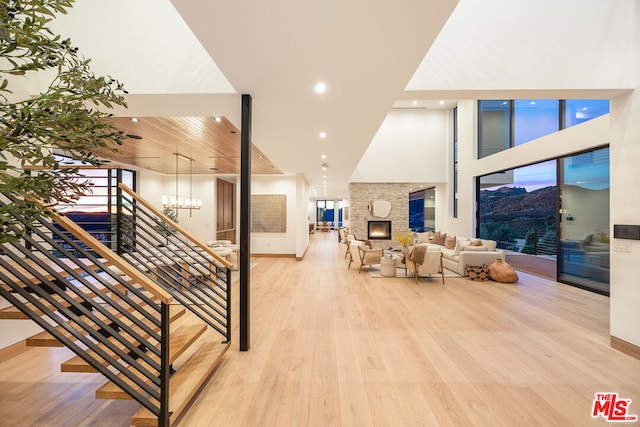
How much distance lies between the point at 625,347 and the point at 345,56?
4.06m

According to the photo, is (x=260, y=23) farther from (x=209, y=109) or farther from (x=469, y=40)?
(x=469, y=40)

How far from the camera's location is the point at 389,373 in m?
2.48

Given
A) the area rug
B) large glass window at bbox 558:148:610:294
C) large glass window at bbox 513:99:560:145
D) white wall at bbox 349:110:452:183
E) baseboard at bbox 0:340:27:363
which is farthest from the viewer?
white wall at bbox 349:110:452:183

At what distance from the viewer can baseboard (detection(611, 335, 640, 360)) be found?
8.94 ft

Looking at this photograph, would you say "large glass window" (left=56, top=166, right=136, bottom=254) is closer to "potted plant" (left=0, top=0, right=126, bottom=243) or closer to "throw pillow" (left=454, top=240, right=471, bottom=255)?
"potted plant" (left=0, top=0, right=126, bottom=243)

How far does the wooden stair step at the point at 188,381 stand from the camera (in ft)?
5.79

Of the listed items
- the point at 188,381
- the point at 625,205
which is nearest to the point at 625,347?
the point at 625,205

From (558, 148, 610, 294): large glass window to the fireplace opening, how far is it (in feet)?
18.0

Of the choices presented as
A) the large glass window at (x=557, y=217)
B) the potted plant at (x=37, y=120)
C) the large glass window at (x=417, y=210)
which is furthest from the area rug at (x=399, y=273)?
the large glass window at (x=417, y=210)

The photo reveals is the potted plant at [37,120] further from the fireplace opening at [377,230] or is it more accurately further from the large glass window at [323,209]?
the large glass window at [323,209]

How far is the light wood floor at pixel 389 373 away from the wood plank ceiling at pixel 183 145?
7.14 feet

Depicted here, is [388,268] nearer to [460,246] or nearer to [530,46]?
[460,246]

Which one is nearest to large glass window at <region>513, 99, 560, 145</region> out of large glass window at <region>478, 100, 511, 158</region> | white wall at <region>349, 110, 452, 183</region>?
large glass window at <region>478, 100, 511, 158</region>

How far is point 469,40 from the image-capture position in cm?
266
